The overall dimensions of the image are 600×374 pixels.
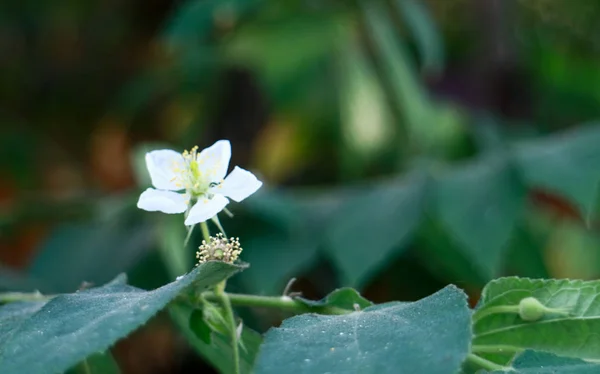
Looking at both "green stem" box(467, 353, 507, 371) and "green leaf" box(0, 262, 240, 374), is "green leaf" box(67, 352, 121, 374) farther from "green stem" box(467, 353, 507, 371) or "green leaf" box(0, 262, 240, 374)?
"green stem" box(467, 353, 507, 371)

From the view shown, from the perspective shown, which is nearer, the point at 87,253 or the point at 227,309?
the point at 227,309

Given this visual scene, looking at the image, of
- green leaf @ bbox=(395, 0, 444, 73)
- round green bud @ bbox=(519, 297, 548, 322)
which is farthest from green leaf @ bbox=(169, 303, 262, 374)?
green leaf @ bbox=(395, 0, 444, 73)

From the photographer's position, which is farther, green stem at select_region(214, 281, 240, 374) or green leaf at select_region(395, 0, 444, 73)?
green leaf at select_region(395, 0, 444, 73)

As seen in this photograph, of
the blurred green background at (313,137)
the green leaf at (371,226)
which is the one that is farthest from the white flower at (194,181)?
the green leaf at (371,226)

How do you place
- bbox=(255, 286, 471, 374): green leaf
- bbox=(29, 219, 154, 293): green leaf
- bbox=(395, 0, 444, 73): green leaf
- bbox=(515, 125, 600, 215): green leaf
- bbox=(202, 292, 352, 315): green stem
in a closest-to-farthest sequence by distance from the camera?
bbox=(255, 286, 471, 374): green leaf → bbox=(202, 292, 352, 315): green stem → bbox=(515, 125, 600, 215): green leaf → bbox=(29, 219, 154, 293): green leaf → bbox=(395, 0, 444, 73): green leaf

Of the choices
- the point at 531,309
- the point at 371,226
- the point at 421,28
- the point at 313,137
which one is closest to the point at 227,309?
the point at 531,309

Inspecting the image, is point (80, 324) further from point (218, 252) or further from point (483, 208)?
point (483, 208)

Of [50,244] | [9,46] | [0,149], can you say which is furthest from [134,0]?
[50,244]

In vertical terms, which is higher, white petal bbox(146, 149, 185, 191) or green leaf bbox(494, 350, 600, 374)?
white petal bbox(146, 149, 185, 191)
